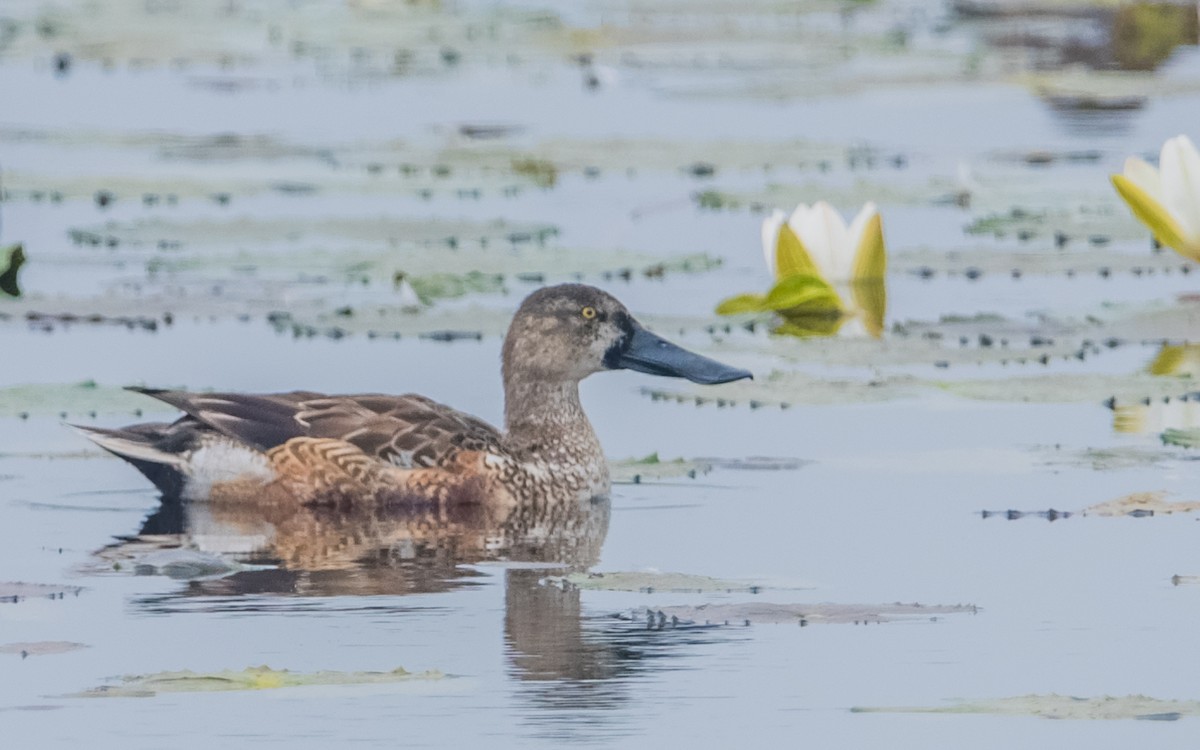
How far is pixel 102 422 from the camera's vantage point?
9906 millimetres

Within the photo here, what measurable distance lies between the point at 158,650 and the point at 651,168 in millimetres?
9276

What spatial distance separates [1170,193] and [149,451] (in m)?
4.44

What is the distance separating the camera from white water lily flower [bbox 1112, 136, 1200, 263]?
36.8 ft

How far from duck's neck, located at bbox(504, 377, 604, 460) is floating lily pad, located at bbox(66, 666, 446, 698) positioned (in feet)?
9.75

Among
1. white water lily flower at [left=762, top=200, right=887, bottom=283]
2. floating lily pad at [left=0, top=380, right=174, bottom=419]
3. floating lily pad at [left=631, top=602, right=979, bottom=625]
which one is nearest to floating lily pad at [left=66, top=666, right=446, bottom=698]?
floating lily pad at [left=631, top=602, right=979, bottom=625]

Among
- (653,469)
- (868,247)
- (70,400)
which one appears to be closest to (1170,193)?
(868,247)

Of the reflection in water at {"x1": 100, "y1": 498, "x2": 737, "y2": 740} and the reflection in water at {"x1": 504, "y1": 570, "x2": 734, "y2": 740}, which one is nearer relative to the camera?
the reflection in water at {"x1": 504, "y1": 570, "x2": 734, "y2": 740}

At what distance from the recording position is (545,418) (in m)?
9.47

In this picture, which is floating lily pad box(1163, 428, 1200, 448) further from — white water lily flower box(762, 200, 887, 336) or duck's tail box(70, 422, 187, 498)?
duck's tail box(70, 422, 187, 498)

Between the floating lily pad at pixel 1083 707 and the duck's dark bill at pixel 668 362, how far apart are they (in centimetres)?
343

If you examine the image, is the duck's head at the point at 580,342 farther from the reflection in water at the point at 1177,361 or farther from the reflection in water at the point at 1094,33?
the reflection in water at the point at 1094,33

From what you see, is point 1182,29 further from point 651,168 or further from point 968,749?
point 968,749

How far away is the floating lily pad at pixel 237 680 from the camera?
19.7 feet

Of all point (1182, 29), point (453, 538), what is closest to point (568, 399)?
point (453, 538)
